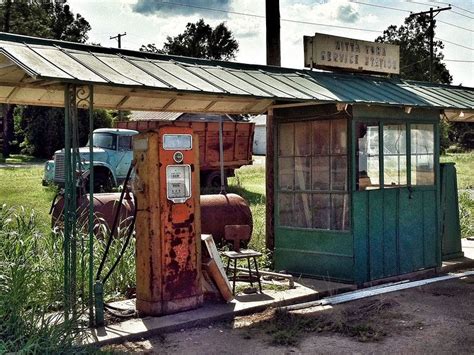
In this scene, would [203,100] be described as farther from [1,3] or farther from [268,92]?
[1,3]

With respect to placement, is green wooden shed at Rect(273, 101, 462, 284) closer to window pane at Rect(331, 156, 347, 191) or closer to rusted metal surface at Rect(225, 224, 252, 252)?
window pane at Rect(331, 156, 347, 191)

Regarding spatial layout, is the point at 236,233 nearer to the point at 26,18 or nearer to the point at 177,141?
the point at 177,141

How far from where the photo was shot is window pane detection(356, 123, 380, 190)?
29.1 feet

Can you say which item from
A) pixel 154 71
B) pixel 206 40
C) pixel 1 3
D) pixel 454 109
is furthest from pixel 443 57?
pixel 154 71

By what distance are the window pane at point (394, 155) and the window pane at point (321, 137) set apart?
82 cm

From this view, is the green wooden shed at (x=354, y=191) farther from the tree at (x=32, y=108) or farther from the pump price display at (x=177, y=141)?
the tree at (x=32, y=108)

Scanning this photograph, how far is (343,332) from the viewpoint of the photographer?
6.77m

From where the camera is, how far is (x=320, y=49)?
984cm

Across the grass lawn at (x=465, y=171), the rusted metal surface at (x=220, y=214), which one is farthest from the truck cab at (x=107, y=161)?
the grass lawn at (x=465, y=171)

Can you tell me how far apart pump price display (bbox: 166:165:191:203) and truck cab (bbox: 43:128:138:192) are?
12316mm

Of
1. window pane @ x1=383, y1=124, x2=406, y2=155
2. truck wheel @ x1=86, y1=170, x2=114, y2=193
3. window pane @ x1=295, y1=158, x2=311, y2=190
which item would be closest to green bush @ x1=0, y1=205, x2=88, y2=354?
window pane @ x1=295, y1=158, x2=311, y2=190

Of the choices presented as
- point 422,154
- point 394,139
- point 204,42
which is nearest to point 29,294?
point 394,139

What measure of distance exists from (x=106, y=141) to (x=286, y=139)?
12.3 m

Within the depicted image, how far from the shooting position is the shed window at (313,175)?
888 cm
